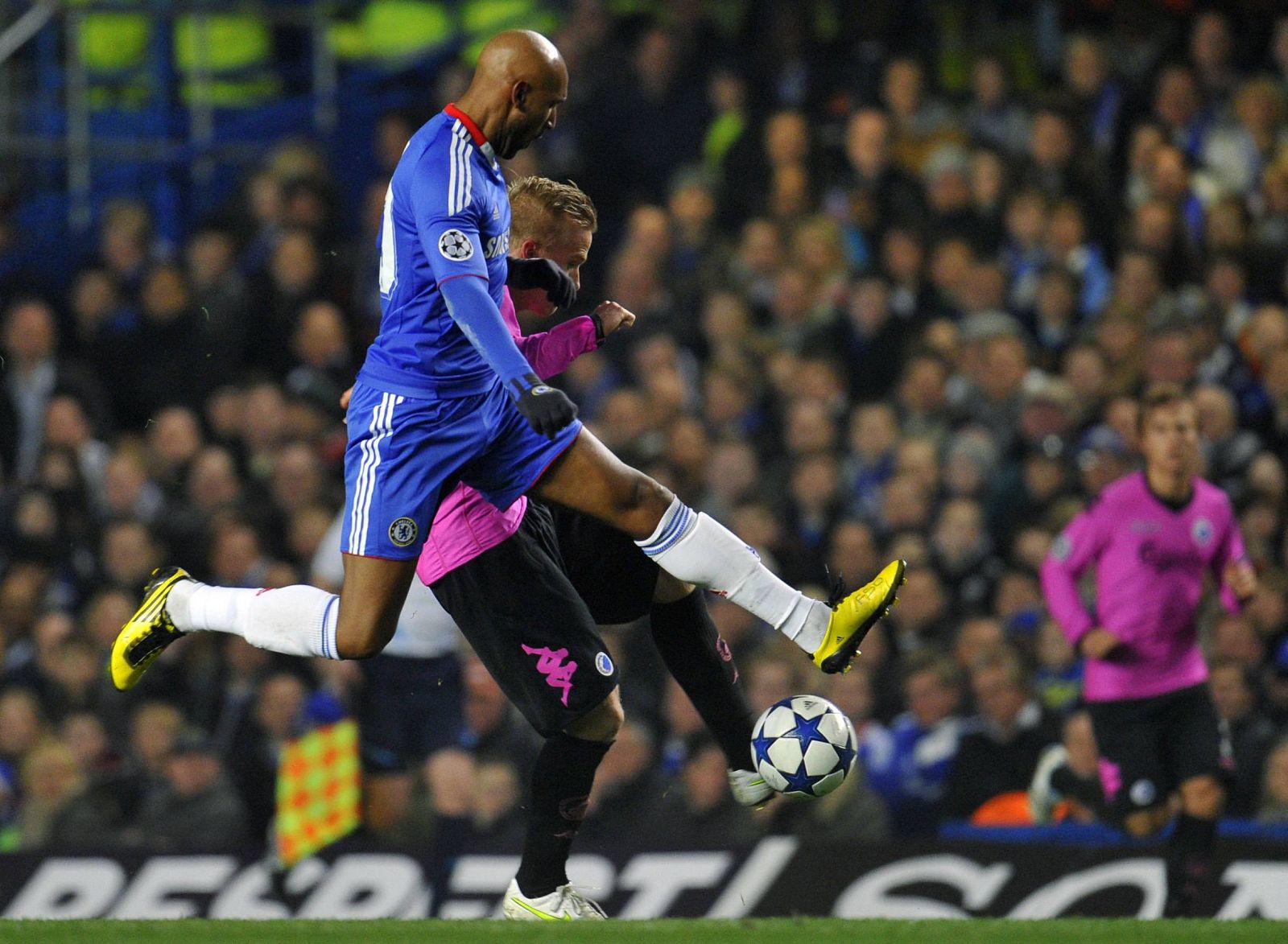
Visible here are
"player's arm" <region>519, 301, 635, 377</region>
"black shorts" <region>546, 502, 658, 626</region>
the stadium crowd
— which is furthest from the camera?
the stadium crowd

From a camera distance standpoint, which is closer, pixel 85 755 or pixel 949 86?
pixel 85 755

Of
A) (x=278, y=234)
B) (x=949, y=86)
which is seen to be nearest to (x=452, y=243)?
(x=278, y=234)

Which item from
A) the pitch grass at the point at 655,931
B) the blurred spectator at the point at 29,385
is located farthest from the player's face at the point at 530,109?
the blurred spectator at the point at 29,385

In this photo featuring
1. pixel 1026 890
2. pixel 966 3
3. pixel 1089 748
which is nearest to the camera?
pixel 1026 890

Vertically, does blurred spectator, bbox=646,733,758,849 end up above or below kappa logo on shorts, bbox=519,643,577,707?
below

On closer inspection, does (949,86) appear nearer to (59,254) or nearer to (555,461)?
(59,254)

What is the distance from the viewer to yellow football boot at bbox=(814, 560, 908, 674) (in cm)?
515

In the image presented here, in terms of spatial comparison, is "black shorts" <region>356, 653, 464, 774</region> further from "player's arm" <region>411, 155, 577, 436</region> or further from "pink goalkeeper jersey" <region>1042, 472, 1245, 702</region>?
"player's arm" <region>411, 155, 577, 436</region>

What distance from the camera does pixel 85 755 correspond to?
357 inches

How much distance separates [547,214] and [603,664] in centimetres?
137

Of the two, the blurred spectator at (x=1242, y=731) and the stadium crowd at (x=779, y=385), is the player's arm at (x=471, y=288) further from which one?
the blurred spectator at (x=1242, y=731)

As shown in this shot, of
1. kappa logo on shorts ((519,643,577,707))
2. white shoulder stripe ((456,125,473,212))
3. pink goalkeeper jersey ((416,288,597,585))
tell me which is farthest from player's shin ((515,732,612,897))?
white shoulder stripe ((456,125,473,212))

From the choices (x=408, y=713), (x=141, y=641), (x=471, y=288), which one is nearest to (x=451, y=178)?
(x=471, y=288)

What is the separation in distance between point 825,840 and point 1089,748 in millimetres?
1303
